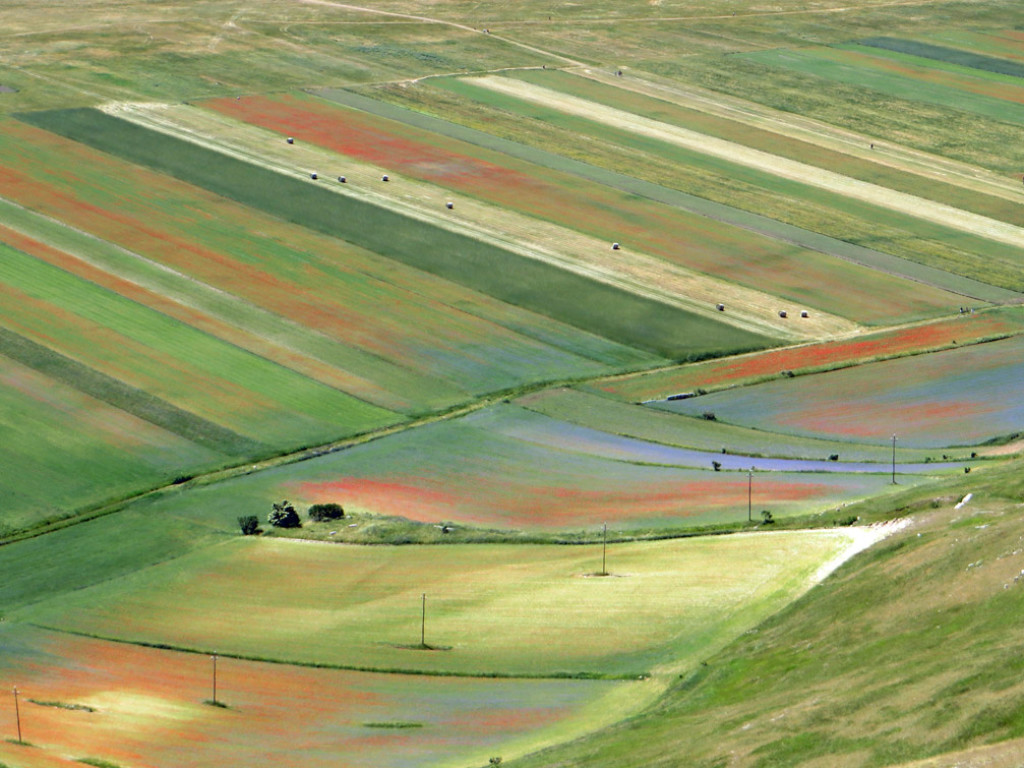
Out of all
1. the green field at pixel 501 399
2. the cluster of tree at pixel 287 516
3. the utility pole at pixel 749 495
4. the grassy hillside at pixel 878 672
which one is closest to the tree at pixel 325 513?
the cluster of tree at pixel 287 516

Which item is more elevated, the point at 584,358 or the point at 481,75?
the point at 481,75

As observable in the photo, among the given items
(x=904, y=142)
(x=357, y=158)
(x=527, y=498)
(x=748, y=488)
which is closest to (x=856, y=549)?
(x=748, y=488)

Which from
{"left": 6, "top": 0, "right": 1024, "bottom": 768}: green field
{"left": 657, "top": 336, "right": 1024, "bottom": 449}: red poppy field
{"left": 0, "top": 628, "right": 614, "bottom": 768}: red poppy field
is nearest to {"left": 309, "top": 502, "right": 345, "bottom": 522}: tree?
{"left": 6, "top": 0, "right": 1024, "bottom": 768}: green field

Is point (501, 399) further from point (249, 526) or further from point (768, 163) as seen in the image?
point (768, 163)

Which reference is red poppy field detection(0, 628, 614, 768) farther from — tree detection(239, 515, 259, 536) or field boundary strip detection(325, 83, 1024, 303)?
field boundary strip detection(325, 83, 1024, 303)

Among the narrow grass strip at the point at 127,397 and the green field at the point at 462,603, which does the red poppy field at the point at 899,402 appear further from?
the narrow grass strip at the point at 127,397

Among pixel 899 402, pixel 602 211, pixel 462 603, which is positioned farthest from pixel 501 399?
pixel 602 211

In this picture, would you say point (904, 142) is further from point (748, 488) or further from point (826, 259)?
point (748, 488)
